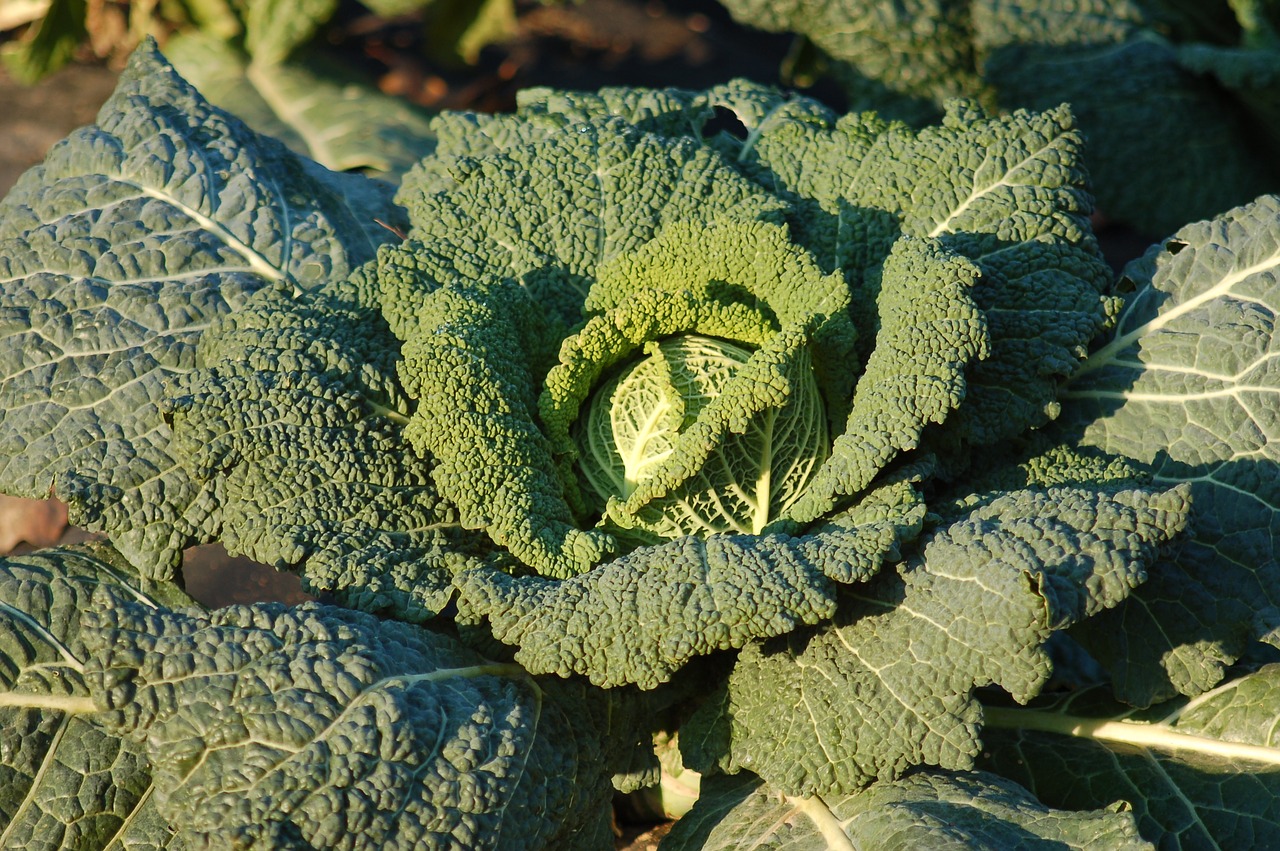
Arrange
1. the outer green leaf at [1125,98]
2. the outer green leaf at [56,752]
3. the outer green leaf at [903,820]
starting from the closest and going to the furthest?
the outer green leaf at [903,820], the outer green leaf at [56,752], the outer green leaf at [1125,98]

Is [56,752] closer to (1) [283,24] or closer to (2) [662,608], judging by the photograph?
(2) [662,608]

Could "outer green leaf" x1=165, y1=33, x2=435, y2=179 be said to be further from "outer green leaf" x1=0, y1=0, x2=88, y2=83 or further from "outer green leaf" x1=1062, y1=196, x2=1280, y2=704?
"outer green leaf" x1=1062, y1=196, x2=1280, y2=704

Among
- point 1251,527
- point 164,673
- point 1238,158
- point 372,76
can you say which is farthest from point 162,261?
point 1238,158

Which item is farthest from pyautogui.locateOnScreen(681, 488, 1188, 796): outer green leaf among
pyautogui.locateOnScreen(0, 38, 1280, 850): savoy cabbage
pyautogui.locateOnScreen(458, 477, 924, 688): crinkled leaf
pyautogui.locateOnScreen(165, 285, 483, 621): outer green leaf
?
pyautogui.locateOnScreen(165, 285, 483, 621): outer green leaf

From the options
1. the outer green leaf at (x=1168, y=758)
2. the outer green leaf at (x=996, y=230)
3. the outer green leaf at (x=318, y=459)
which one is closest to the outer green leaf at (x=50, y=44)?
the outer green leaf at (x=318, y=459)

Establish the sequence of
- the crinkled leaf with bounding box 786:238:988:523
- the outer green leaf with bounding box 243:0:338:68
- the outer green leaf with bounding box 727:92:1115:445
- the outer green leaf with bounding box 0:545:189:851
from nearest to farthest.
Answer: the outer green leaf with bounding box 0:545:189:851
the crinkled leaf with bounding box 786:238:988:523
the outer green leaf with bounding box 727:92:1115:445
the outer green leaf with bounding box 243:0:338:68

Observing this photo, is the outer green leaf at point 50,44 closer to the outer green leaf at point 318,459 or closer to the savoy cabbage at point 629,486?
the savoy cabbage at point 629,486

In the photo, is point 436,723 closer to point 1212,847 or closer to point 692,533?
point 692,533
